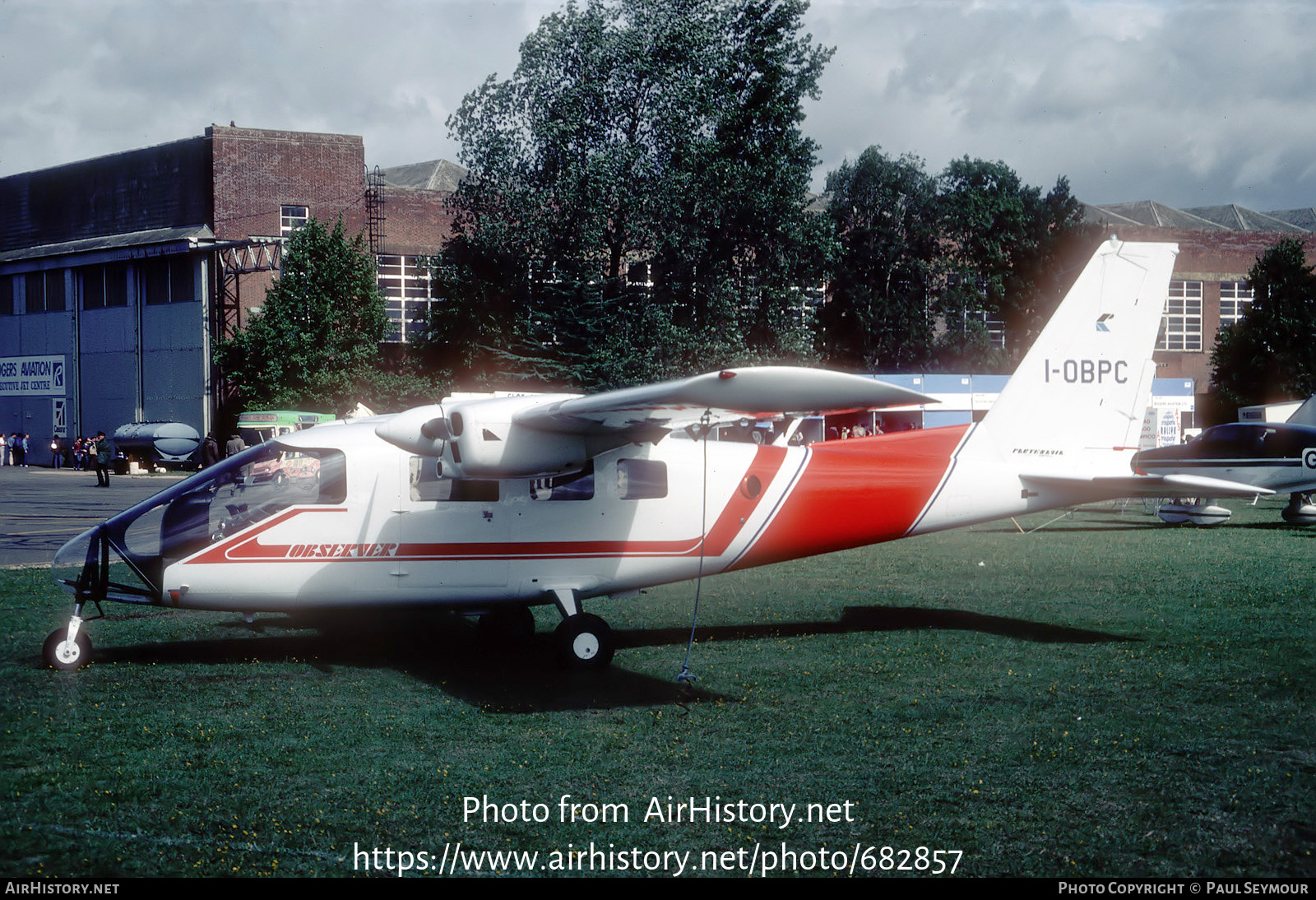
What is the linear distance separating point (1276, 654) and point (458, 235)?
132 ft

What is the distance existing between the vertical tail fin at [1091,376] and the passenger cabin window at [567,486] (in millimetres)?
4176

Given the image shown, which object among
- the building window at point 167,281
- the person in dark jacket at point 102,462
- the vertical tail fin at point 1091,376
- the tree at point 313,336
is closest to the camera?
the vertical tail fin at point 1091,376

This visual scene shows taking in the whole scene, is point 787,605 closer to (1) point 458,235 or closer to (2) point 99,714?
(2) point 99,714

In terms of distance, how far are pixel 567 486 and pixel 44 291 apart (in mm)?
57310

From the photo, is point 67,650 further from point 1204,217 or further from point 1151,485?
point 1204,217

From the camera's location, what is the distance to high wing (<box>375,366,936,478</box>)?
8.18 meters

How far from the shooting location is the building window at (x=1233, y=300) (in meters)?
65.7

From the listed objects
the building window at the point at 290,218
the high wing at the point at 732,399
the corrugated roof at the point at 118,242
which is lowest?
the high wing at the point at 732,399

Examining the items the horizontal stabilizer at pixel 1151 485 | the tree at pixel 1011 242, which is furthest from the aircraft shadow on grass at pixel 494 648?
the tree at pixel 1011 242

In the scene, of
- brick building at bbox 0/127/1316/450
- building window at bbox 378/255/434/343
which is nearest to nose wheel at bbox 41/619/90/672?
brick building at bbox 0/127/1316/450

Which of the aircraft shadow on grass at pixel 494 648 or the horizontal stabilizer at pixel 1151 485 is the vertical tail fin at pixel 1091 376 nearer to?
the horizontal stabilizer at pixel 1151 485

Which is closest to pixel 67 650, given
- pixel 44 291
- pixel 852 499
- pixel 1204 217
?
pixel 852 499

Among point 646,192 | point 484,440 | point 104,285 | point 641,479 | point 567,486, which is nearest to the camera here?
point 484,440

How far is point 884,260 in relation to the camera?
57031 millimetres
